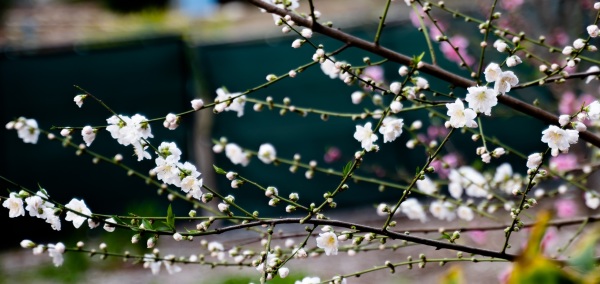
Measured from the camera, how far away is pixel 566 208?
13.5 feet

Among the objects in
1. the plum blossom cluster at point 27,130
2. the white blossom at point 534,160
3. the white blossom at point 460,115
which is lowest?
the white blossom at point 534,160

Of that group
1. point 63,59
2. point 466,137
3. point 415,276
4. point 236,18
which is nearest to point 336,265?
point 415,276

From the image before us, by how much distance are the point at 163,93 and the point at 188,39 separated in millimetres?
492

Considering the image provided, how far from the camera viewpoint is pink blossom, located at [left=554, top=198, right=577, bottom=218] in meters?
4.13

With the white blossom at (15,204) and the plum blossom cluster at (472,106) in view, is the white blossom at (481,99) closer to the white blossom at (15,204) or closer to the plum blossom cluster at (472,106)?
the plum blossom cluster at (472,106)

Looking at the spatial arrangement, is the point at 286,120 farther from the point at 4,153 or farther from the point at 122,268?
the point at 4,153

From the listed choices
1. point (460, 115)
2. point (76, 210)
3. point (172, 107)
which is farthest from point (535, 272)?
point (172, 107)

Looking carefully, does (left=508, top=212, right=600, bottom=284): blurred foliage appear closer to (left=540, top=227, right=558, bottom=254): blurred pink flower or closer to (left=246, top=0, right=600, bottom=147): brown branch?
(left=540, top=227, right=558, bottom=254): blurred pink flower

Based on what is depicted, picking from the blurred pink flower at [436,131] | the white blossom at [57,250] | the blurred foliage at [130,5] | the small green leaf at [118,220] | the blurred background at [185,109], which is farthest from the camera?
the blurred foliage at [130,5]

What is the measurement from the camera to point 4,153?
204 inches

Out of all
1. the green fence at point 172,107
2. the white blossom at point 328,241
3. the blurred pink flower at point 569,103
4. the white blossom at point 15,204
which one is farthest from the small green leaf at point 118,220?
the green fence at point 172,107

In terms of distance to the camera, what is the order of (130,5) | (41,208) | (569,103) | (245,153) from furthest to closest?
(130,5), (569,103), (245,153), (41,208)

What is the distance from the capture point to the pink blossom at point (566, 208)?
4.13 metres

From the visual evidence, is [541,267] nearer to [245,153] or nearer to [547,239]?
[245,153]
